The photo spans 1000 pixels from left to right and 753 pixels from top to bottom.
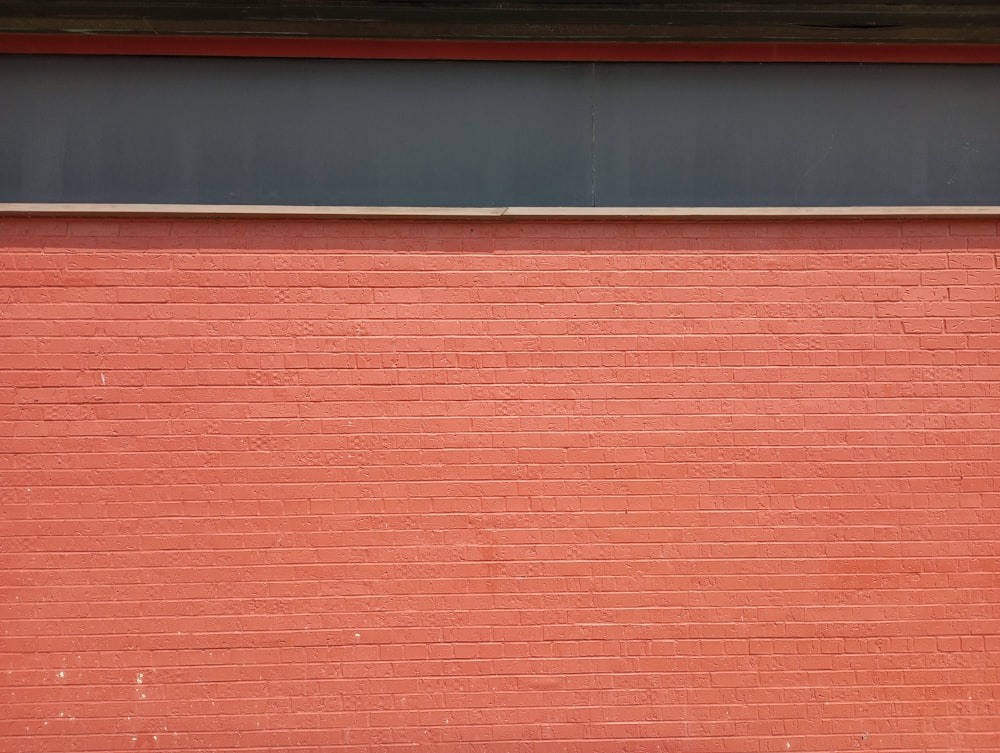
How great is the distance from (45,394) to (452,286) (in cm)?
227

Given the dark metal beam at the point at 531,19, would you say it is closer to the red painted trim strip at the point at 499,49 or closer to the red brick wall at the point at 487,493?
the red painted trim strip at the point at 499,49

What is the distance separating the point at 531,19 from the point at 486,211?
1.12 metres

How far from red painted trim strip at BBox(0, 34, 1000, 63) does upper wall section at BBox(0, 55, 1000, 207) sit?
0.16ft

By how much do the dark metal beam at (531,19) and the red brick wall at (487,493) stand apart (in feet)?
3.61

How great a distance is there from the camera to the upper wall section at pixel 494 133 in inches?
187

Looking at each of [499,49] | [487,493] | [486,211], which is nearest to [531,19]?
[499,49]

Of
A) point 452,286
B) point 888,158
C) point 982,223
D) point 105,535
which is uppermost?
point 888,158

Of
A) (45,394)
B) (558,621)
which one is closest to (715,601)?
(558,621)

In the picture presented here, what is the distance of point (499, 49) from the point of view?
4836 millimetres

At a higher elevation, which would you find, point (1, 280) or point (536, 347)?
point (1, 280)

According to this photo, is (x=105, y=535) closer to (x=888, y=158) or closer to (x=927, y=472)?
(x=927, y=472)

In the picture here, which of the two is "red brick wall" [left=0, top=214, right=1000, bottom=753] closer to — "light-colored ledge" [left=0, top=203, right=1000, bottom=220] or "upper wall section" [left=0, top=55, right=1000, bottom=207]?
"light-colored ledge" [left=0, top=203, right=1000, bottom=220]

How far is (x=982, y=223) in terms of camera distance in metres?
4.80

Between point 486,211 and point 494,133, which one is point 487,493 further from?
point 494,133
